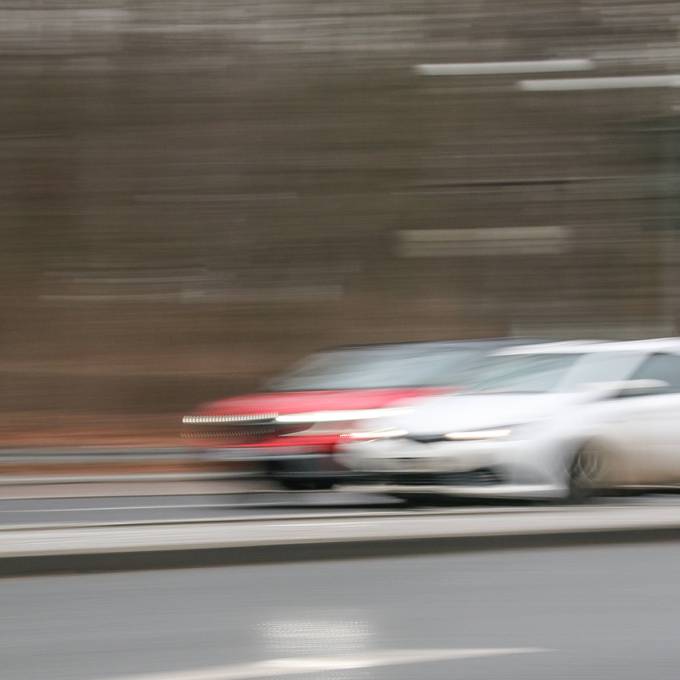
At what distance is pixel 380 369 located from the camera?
12.7 metres

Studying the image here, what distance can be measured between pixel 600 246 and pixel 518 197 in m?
1.93

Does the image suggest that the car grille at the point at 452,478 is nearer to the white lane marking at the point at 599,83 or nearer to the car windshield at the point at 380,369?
the car windshield at the point at 380,369

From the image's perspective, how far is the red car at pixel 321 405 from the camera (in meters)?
11.4

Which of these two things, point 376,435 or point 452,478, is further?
point 376,435

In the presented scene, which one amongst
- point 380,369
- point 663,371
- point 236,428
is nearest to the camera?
point 663,371

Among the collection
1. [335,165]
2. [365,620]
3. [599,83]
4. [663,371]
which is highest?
[335,165]

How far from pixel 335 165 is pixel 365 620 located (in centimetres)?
2475

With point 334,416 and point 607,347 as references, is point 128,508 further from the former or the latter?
point 607,347

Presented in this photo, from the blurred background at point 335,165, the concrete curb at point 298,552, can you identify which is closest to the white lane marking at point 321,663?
the concrete curb at point 298,552

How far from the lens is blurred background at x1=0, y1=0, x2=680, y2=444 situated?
28984 mm

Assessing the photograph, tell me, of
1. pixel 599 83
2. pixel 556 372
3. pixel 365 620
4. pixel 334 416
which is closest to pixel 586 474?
pixel 556 372

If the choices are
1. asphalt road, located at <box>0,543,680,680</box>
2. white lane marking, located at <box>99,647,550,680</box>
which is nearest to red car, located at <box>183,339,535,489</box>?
asphalt road, located at <box>0,543,680,680</box>

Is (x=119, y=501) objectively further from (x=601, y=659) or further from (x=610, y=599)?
(x=601, y=659)

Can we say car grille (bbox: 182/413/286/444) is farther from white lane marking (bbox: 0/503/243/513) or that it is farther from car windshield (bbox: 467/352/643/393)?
car windshield (bbox: 467/352/643/393)
